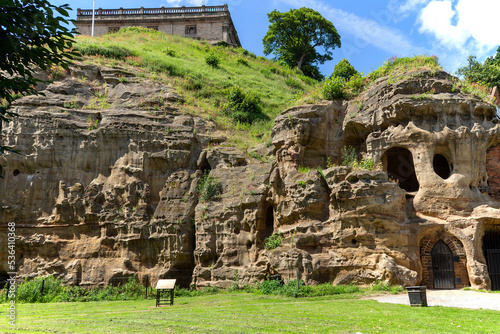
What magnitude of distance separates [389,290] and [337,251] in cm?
277

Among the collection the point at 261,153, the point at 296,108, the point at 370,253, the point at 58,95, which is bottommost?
the point at 370,253

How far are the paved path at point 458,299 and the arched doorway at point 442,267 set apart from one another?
54.4 inches

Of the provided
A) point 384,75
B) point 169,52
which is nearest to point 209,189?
point 384,75

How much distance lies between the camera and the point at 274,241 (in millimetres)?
20188

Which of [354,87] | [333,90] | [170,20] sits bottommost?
[333,90]

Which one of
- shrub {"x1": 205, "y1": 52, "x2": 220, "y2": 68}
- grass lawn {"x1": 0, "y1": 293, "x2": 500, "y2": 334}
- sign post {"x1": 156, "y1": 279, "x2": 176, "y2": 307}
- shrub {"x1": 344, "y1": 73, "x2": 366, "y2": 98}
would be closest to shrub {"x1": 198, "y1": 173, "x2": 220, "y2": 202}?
sign post {"x1": 156, "y1": 279, "x2": 176, "y2": 307}

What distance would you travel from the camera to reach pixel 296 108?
77.5 ft

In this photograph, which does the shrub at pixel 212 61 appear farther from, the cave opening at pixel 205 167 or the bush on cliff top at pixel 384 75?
the cave opening at pixel 205 167

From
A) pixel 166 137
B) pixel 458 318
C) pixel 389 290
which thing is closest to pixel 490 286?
pixel 389 290

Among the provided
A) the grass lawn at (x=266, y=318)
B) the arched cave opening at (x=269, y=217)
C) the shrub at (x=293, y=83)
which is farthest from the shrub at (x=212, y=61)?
the grass lawn at (x=266, y=318)

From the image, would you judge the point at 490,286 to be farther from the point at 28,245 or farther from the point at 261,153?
the point at 28,245

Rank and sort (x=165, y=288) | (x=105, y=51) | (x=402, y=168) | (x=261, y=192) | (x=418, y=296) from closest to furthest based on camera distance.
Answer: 1. (x=418, y=296)
2. (x=165, y=288)
3. (x=261, y=192)
4. (x=402, y=168)
5. (x=105, y=51)

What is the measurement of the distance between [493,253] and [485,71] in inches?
839

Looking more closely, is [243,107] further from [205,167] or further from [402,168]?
[402,168]
